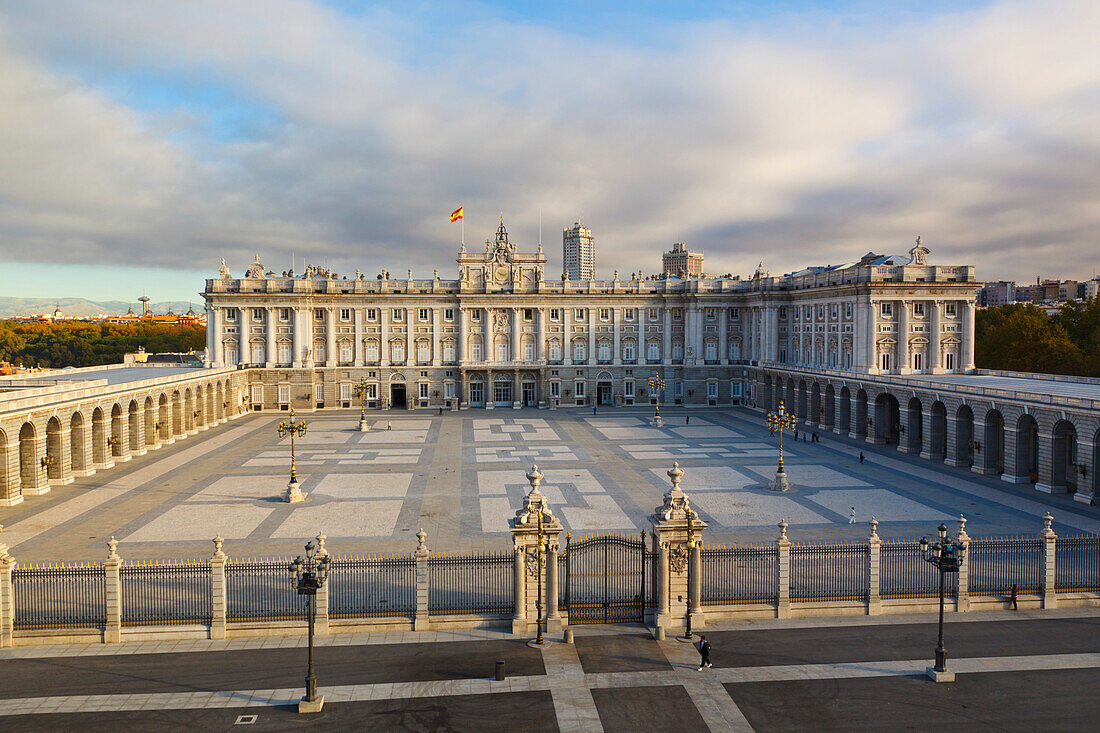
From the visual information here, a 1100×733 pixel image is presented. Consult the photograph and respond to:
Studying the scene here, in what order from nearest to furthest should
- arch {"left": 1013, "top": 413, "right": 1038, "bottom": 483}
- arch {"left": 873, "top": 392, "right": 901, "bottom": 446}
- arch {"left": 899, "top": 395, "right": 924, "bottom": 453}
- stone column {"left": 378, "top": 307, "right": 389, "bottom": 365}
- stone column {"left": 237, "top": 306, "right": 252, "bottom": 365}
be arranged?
arch {"left": 1013, "top": 413, "right": 1038, "bottom": 483}
arch {"left": 899, "top": 395, "right": 924, "bottom": 453}
arch {"left": 873, "top": 392, "right": 901, "bottom": 446}
stone column {"left": 237, "top": 306, "right": 252, "bottom": 365}
stone column {"left": 378, "top": 307, "right": 389, "bottom": 365}

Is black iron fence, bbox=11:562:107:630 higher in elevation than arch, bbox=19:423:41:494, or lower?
lower

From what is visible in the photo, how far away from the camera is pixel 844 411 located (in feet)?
235

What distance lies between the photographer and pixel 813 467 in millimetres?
53969

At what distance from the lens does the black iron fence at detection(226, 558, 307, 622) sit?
2447 centimetres

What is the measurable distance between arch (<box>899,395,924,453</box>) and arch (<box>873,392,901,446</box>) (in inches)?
99.0

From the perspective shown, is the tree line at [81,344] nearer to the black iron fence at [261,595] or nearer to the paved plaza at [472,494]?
the paved plaza at [472,494]

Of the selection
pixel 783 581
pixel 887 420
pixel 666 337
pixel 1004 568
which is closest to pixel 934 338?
pixel 887 420

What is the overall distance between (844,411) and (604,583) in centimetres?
5086

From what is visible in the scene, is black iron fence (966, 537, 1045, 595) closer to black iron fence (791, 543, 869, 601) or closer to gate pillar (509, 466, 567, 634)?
black iron fence (791, 543, 869, 601)

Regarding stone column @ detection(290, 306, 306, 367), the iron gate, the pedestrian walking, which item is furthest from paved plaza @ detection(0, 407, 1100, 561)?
stone column @ detection(290, 306, 306, 367)

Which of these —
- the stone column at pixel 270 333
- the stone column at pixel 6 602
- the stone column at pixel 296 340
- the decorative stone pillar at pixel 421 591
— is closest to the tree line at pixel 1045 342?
the decorative stone pillar at pixel 421 591

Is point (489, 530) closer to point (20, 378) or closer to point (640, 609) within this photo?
point (640, 609)

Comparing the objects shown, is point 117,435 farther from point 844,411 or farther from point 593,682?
point 844,411

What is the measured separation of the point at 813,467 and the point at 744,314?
46.0m
